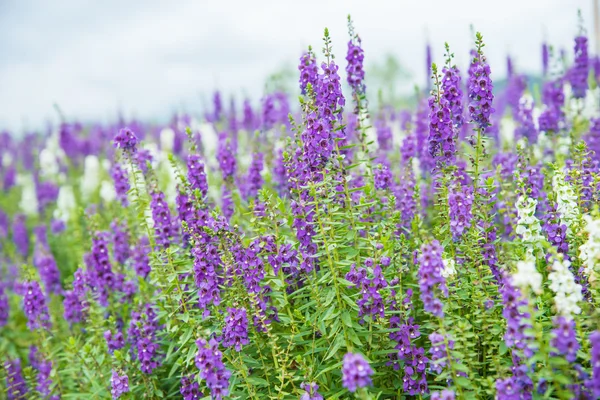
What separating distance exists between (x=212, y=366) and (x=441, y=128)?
282cm

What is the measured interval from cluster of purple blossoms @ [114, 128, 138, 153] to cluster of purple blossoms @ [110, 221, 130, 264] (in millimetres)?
1403

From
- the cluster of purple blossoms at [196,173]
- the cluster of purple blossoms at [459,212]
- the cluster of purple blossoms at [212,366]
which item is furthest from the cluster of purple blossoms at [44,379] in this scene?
the cluster of purple blossoms at [459,212]

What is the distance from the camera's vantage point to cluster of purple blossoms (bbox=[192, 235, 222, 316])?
4457 mm

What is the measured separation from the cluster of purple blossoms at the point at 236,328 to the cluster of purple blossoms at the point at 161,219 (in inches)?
74.1

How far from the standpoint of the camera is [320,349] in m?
4.50

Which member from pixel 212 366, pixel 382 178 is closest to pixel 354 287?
pixel 382 178

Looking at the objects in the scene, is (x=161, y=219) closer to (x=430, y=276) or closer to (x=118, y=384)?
(x=118, y=384)

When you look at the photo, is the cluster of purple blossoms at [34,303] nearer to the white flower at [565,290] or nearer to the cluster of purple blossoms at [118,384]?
the cluster of purple blossoms at [118,384]

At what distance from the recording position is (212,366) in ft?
12.4

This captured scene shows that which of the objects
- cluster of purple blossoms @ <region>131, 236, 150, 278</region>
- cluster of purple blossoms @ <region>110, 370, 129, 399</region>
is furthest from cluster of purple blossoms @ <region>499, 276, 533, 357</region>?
cluster of purple blossoms @ <region>131, 236, 150, 278</region>

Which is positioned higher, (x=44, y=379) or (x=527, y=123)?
(x=527, y=123)

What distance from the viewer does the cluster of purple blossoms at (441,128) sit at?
4613 millimetres

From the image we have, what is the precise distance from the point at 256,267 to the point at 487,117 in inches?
100

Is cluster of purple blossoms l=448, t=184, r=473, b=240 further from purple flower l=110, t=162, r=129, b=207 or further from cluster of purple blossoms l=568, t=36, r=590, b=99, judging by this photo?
cluster of purple blossoms l=568, t=36, r=590, b=99
